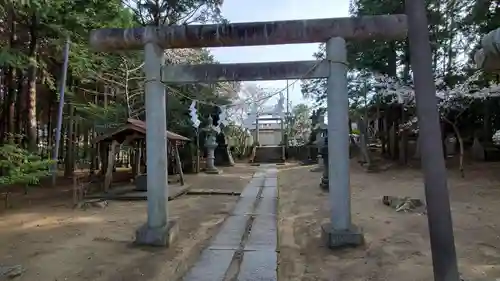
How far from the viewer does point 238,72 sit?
5.98 meters

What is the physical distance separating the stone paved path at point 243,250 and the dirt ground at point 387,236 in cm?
23

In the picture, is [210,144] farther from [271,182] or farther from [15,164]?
[15,164]

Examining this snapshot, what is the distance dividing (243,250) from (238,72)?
2.72 metres

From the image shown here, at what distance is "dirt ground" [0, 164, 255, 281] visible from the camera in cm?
480

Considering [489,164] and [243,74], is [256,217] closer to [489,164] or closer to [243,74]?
[243,74]

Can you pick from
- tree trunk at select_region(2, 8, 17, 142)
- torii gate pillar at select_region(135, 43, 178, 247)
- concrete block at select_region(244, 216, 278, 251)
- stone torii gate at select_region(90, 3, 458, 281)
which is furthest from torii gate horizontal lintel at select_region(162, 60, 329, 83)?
tree trunk at select_region(2, 8, 17, 142)

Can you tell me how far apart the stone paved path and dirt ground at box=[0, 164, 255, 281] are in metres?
0.25

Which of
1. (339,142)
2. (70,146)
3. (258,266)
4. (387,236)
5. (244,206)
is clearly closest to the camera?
(258,266)

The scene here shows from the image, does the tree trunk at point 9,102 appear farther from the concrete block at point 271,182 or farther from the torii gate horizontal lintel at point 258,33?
the torii gate horizontal lintel at point 258,33

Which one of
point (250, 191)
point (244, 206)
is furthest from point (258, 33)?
point (250, 191)

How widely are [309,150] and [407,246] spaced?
73.6ft

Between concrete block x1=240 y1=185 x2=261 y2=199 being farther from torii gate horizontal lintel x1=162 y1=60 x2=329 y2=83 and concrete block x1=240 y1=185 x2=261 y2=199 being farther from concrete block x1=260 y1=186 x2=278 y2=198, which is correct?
torii gate horizontal lintel x1=162 y1=60 x2=329 y2=83

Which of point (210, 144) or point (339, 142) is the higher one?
point (210, 144)

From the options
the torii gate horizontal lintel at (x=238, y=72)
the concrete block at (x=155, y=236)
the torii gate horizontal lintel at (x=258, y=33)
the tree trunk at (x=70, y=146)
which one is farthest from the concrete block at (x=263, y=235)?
the tree trunk at (x=70, y=146)
